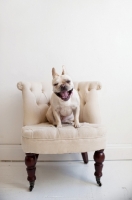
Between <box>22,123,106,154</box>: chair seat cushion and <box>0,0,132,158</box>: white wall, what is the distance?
2.41 feet

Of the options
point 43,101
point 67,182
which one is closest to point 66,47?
point 43,101

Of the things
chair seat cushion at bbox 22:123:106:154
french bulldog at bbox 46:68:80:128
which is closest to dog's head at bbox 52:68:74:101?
french bulldog at bbox 46:68:80:128

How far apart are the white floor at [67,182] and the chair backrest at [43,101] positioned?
19.0 inches

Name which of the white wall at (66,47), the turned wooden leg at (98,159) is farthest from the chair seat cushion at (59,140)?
the white wall at (66,47)

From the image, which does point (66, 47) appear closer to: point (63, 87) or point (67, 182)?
point (63, 87)

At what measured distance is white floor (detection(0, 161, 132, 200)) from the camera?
52.6 inches

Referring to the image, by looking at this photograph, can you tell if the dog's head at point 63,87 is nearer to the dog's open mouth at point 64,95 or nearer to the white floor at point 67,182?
the dog's open mouth at point 64,95

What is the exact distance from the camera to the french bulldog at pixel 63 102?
1.37 m

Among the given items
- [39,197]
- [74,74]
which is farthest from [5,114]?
[39,197]

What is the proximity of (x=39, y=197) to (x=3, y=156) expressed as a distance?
0.82 metres

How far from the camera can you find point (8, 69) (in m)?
1.95

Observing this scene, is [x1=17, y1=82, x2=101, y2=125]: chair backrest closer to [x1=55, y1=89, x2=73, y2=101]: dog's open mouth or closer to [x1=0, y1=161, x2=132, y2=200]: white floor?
[x1=55, y1=89, x2=73, y2=101]: dog's open mouth

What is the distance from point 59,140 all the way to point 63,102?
0.31m

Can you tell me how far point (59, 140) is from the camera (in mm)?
1292
